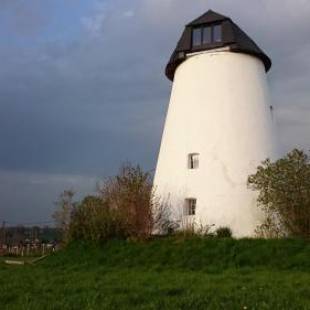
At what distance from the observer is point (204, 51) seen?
21.5 meters

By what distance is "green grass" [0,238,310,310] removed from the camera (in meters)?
7.94

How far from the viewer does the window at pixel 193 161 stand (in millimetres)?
20734

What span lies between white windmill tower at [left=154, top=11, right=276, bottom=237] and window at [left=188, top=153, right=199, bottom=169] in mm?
38

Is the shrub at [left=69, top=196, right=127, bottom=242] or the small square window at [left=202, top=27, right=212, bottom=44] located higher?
the small square window at [left=202, top=27, right=212, bottom=44]

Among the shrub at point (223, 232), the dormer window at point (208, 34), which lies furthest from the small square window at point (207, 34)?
the shrub at point (223, 232)

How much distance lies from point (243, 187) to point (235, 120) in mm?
2606

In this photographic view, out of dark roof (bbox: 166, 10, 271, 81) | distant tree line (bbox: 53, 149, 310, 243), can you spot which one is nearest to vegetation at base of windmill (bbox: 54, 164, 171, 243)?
distant tree line (bbox: 53, 149, 310, 243)

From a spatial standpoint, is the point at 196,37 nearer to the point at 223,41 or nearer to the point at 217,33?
the point at 217,33

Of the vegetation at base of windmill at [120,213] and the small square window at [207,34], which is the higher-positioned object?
the small square window at [207,34]

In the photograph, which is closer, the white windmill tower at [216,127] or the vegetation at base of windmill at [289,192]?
the vegetation at base of windmill at [289,192]

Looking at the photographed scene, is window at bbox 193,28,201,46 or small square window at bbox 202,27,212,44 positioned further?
window at bbox 193,28,201,46

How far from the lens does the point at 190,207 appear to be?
20.4 meters

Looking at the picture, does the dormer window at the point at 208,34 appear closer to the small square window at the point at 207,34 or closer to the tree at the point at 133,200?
the small square window at the point at 207,34

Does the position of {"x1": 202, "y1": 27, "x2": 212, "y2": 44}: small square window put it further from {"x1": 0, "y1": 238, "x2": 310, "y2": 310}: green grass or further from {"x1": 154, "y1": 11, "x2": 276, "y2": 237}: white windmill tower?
{"x1": 0, "y1": 238, "x2": 310, "y2": 310}: green grass
